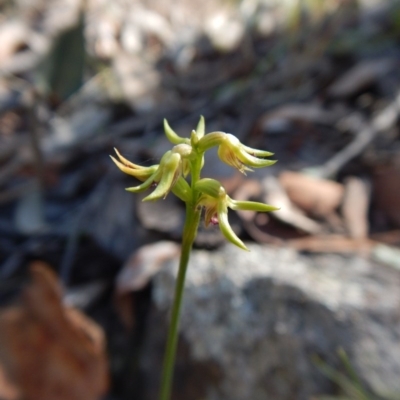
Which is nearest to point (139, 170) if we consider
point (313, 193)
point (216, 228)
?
point (216, 228)

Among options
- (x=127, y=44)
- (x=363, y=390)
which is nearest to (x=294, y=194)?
(x=363, y=390)

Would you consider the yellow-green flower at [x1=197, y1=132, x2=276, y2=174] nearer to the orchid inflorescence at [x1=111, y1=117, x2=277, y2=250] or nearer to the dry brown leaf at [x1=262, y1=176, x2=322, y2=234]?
the orchid inflorescence at [x1=111, y1=117, x2=277, y2=250]

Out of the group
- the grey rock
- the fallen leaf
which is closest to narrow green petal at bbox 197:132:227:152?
the grey rock

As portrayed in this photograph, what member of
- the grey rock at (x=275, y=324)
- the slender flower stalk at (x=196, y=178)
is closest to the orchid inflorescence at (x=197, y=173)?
the slender flower stalk at (x=196, y=178)

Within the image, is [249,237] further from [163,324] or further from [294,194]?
[163,324]

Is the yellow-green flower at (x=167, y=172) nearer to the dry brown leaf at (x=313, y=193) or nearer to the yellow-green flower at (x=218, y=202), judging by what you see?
the yellow-green flower at (x=218, y=202)

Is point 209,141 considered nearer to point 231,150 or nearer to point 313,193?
point 231,150
